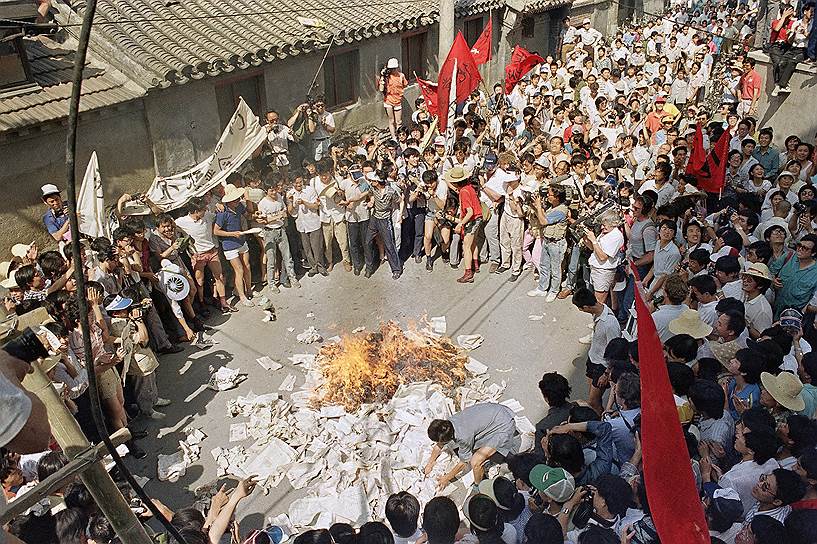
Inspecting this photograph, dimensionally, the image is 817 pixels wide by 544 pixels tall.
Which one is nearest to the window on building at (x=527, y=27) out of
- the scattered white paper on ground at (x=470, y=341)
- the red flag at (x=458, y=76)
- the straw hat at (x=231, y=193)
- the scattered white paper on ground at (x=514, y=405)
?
the red flag at (x=458, y=76)

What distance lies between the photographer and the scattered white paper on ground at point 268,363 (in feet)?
27.9

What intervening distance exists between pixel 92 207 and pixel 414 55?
35.8 feet

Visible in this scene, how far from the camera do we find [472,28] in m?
19.5

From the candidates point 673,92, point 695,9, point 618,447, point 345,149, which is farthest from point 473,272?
point 695,9

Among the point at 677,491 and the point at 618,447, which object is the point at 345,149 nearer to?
the point at 618,447

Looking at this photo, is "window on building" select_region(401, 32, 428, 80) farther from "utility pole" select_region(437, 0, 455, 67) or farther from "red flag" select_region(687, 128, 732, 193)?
"red flag" select_region(687, 128, 732, 193)

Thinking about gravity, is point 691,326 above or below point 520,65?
below

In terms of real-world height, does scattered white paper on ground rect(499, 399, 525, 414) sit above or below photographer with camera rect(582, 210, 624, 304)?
below

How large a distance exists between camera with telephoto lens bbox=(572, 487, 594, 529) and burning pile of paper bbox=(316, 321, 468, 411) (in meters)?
2.92

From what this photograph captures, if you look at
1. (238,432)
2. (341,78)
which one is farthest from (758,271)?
(341,78)

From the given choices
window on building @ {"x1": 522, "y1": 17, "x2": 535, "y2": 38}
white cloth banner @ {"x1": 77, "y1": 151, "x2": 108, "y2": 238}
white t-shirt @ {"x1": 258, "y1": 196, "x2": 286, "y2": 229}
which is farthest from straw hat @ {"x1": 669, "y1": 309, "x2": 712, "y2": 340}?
window on building @ {"x1": 522, "y1": 17, "x2": 535, "y2": 38}

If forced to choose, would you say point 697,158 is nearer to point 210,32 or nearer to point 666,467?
point 666,467

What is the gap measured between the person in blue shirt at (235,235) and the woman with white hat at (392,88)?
6.70 meters

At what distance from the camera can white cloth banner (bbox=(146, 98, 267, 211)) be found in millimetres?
9164
